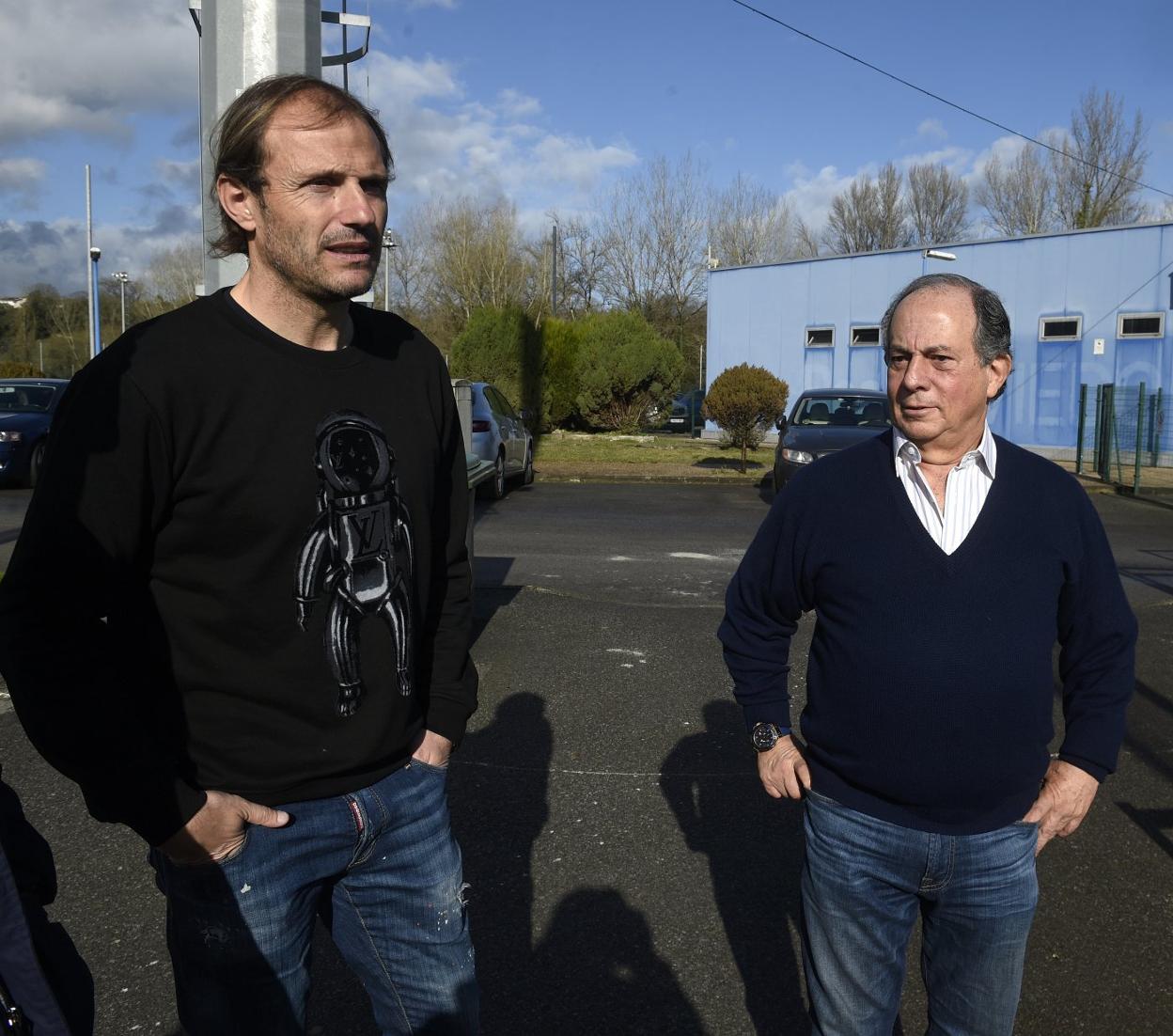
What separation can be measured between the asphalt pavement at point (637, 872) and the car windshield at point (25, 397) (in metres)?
12.6

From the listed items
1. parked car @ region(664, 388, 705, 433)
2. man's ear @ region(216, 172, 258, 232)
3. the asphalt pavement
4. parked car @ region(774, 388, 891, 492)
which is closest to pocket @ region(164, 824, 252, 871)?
man's ear @ region(216, 172, 258, 232)

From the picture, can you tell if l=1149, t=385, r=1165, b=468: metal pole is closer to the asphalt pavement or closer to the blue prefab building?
the blue prefab building

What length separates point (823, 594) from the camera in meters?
2.35

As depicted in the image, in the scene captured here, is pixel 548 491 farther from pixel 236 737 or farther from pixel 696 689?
pixel 236 737

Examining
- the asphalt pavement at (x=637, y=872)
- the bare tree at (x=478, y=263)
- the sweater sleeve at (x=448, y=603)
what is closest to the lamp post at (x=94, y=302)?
the bare tree at (x=478, y=263)

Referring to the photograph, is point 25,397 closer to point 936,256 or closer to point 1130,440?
point 936,256

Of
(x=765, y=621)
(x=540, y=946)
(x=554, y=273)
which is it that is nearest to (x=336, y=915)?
(x=765, y=621)

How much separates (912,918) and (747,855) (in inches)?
65.9

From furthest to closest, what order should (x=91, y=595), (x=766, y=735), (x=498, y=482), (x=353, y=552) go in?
(x=498, y=482) < (x=766, y=735) < (x=353, y=552) < (x=91, y=595)

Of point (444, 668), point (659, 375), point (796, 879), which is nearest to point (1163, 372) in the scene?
point (659, 375)

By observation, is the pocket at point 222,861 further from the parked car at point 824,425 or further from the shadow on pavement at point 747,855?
the parked car at point 824,425

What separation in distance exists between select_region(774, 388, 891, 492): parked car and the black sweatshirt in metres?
12.2

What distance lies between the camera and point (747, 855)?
3.97 meters

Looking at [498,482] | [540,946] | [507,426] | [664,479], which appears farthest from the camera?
[664,479]
